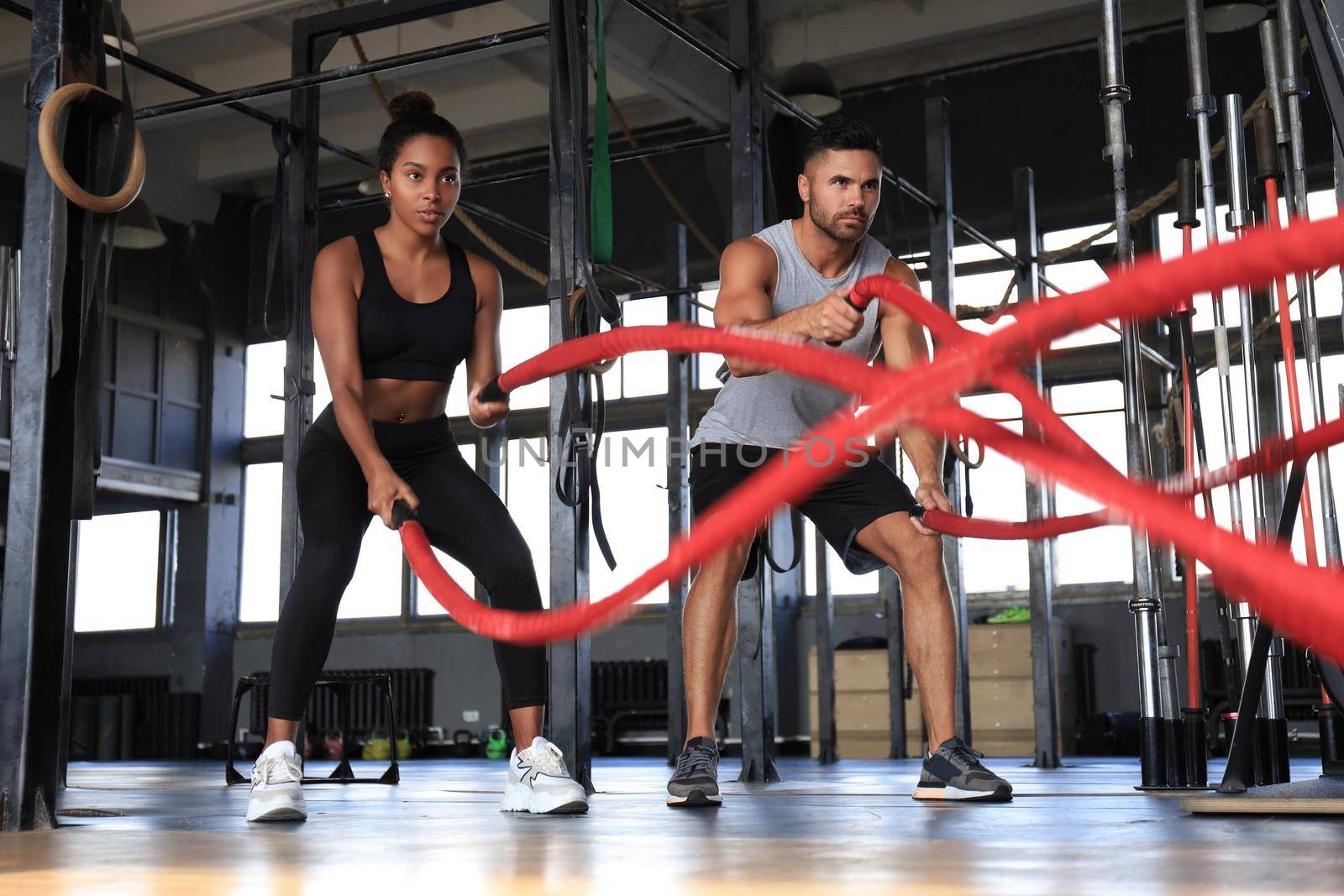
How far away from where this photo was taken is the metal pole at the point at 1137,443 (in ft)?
9.37

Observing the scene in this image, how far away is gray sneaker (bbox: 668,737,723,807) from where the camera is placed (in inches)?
105

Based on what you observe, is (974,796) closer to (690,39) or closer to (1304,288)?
(1304,288)

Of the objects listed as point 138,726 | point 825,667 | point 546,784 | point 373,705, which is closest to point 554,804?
point 546,784

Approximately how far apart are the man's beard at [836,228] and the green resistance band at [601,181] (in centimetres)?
45

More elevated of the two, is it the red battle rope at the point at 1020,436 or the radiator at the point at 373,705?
the red battle rope at the point at 1020,436

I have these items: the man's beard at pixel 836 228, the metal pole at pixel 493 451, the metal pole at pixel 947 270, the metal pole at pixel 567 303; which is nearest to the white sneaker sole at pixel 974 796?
the metal pole at pixel 567 303

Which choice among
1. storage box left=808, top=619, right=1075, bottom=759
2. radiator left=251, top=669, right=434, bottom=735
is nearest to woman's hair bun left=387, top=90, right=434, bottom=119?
storage box left=808, top=619, right=1075, bottom=759

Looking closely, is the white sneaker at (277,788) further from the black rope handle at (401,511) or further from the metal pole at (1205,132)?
the metal pole at (1205,132)

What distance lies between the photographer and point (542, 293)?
11547 millimetres

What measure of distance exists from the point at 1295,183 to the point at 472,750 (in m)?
9.31

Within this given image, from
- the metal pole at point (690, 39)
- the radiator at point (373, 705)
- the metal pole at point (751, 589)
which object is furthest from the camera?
the radiator at point (373, 705)

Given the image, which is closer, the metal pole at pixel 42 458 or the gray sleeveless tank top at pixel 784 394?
the metal pole at pixel 42 458

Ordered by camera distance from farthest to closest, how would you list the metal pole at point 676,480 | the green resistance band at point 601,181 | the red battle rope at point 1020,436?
1. the metal pole at point 676,480
2. the green resistance band at point 601,181
3. the red battle rope at point 1020,436

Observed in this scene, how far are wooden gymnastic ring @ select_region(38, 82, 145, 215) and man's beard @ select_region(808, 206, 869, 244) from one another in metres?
1.32
